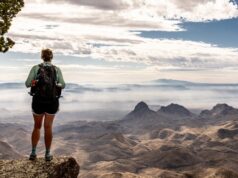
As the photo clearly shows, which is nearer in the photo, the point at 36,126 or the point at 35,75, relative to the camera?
the point at 35,75

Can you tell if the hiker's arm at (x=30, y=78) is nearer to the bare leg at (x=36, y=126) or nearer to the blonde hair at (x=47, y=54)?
the blonde hair at (x=47, y=54)

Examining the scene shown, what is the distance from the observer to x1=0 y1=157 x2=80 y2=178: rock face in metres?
19.9

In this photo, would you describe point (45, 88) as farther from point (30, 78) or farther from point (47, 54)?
point (47, 54)

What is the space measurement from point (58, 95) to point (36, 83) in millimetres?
1111

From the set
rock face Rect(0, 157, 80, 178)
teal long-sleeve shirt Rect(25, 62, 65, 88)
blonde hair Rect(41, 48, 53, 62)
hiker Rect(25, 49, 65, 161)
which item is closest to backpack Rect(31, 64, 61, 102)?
hiker Rect(25, 49, 65, 161)

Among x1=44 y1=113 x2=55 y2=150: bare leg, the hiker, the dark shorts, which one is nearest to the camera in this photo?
the hiker

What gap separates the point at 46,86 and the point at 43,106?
0.91 meters

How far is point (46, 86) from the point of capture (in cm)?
1888

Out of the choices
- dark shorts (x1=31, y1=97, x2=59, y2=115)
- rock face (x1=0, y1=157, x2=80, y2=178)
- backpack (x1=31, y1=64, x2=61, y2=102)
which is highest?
backpack (x1=31, y1=64, x2=61, y2=102)

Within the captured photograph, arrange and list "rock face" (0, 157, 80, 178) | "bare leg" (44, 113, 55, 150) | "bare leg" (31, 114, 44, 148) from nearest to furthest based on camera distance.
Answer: "bare leg" (31, 114, 44, 148)
"bare leg" (44, 113, 55, 150)
"rock face" (0, 157, 80, 178)

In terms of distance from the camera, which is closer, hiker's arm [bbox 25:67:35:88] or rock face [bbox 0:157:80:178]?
hiker's arm [bbox 25:67:35:88]

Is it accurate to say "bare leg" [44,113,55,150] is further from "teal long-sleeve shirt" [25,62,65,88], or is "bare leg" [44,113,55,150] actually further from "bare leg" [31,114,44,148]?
→ "teal long-sleeve shirt" [25,62,65,88]

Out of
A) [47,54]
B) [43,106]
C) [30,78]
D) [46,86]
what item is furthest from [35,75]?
[43,106]

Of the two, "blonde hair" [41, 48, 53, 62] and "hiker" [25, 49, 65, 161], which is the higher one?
"blonde hair" [41, 48, 53, 62]
